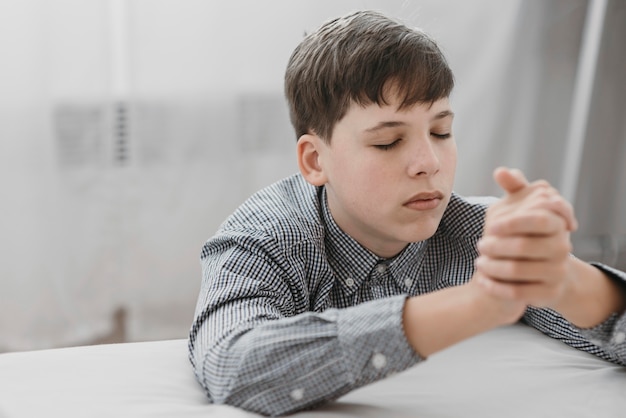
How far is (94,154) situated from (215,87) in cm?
34

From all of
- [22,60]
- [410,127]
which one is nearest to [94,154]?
[22,60]

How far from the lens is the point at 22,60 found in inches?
76.6

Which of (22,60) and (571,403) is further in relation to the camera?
(22,60)

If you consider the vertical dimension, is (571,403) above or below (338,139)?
below

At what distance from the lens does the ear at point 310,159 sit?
1.29 meters

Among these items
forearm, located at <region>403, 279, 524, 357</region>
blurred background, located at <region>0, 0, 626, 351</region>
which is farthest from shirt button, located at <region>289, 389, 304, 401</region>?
blurred background, located at <region>0, 0, 626, 351</region>

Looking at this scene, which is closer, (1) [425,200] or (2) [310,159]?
(1) [425,200]

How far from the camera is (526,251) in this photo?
Answer: 2.69 feet

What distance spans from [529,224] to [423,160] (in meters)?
0.33

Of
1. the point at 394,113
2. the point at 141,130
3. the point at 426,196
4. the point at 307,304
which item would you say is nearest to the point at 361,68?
the point at 394,113

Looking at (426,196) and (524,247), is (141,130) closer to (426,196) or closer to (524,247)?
(426,196)

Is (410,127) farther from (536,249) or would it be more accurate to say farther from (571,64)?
(571,64)

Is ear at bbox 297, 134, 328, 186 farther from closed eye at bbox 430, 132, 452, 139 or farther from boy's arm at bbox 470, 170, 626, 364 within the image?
boy's arm at bbox 470, 170, 626, 364

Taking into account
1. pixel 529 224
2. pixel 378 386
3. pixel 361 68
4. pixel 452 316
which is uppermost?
pixel 361 68
